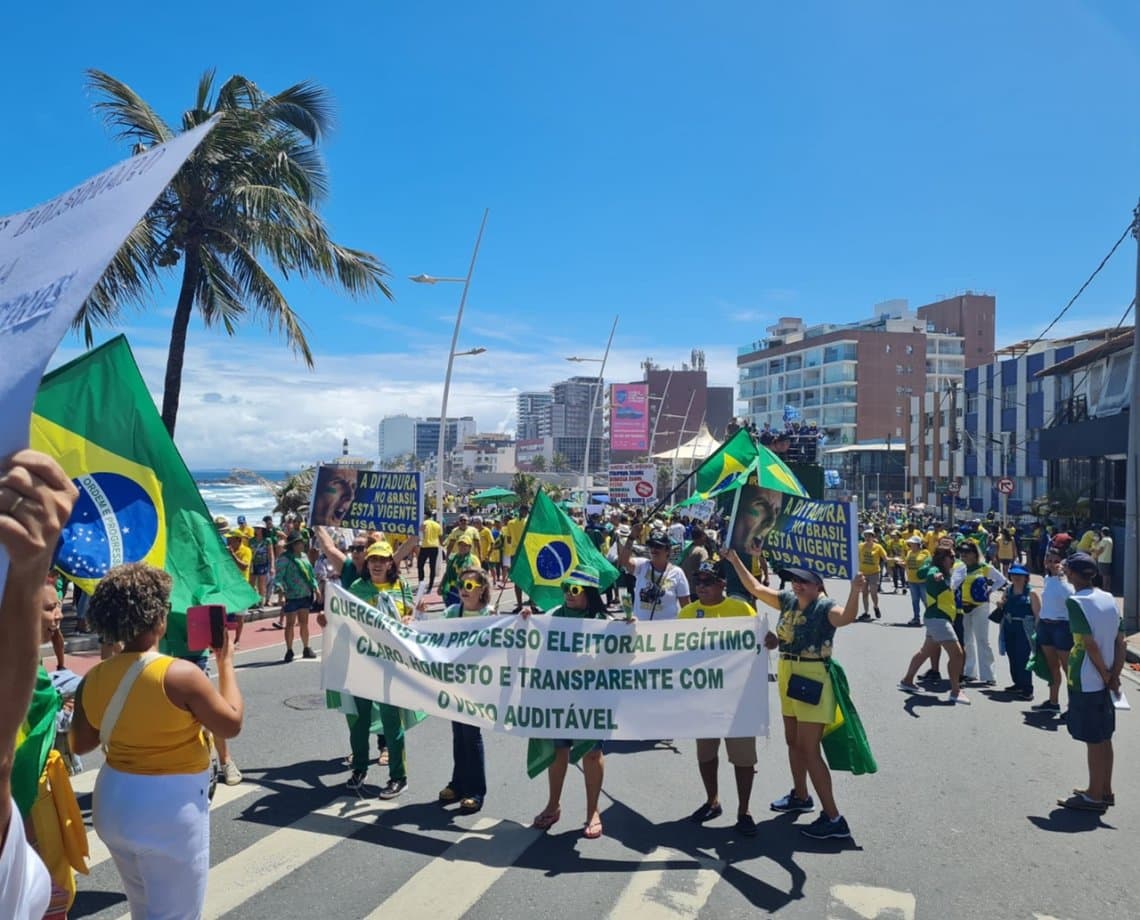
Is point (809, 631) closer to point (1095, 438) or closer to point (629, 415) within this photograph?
point (1095, 438)

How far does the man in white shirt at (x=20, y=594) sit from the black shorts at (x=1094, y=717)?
670 centimetres

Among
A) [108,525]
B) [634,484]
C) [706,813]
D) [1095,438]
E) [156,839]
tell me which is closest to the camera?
[156,839]

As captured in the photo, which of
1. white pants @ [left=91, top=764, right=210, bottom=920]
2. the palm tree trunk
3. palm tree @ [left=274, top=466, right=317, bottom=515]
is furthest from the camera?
palm tree @ [left=274, top=466, right=317, bottom=515]

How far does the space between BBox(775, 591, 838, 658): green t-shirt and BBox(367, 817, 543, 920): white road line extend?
212 cm

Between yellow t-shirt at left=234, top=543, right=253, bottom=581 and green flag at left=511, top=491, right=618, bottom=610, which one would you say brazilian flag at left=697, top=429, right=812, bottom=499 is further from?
yellow t-shirt at left=234, top=543, right=253, bottom=581

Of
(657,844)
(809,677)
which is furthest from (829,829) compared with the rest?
(657,844)

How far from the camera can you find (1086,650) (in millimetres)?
6488

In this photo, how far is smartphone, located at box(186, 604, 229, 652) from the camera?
3592 millimetres

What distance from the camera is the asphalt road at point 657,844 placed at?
4855 mm

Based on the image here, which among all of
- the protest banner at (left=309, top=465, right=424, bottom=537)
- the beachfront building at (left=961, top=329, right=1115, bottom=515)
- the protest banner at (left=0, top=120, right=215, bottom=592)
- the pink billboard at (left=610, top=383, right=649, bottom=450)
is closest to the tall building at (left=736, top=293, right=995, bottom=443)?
the beachfront building at (left=961, top=329, right=1115, bottom=515)

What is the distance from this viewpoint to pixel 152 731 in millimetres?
3395

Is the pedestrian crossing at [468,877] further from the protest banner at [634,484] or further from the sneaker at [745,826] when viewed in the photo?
the protest banner at [634,484]

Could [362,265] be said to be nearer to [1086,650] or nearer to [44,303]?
[1086,650]

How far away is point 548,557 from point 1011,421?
53.7 meters
